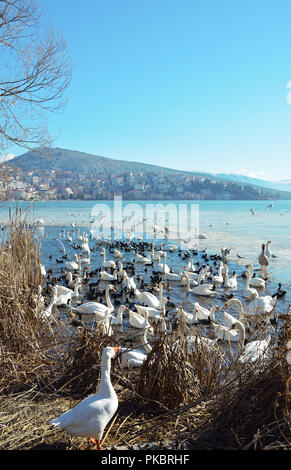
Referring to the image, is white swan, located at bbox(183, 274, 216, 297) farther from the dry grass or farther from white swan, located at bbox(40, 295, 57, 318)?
the dry grass

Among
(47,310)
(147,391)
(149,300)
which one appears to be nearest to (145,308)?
(149,300)

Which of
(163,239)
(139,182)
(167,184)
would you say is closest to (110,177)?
(139,182)

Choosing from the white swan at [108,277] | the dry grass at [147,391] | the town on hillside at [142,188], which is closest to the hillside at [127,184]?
the town on hillside at [142,188]

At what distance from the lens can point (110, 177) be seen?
96.4 m

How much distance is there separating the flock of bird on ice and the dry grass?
27 cm

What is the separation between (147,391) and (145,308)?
22.0ft

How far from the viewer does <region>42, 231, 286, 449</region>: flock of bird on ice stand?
11.1ft

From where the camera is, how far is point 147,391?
13.8ft

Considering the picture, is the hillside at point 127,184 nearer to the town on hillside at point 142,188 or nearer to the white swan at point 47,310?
the town on hillside at point 142,188

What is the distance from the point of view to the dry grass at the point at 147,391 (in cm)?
340

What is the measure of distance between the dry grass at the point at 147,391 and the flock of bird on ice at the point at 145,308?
27 cm

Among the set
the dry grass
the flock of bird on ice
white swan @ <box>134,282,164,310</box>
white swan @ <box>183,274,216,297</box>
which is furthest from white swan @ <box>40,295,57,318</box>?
white swan @ <box>183,274,216,297</box>

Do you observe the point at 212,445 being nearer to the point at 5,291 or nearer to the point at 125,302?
the point at 5,291
